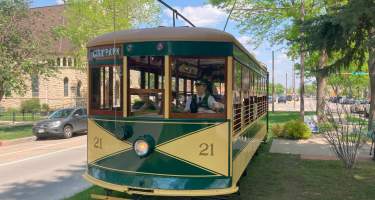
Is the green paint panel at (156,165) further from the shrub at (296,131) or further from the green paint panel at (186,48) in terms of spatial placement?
the shrub at (296,131)

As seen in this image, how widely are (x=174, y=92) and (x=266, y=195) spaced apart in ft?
10.3

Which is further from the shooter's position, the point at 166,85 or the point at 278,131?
the point at 278,131

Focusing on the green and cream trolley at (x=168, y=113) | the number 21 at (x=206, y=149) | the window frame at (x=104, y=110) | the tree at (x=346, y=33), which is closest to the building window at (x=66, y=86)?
the tree at (x=346, y=33)

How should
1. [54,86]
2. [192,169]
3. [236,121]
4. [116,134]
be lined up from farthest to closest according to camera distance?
[54,86], [236,121], [116,134], [192,169]

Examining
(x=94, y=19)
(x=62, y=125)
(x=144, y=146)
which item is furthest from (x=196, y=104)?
(x=94, y=19)

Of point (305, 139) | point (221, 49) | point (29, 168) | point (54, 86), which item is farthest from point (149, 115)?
point (54, 86)

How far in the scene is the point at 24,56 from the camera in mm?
22688

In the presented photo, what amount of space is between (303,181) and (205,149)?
14.6ft

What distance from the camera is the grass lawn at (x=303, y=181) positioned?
8.16 metres

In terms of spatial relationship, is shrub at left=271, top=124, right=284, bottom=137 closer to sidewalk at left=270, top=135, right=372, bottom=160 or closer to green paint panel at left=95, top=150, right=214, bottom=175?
sidewalk at left=270, top=135, right=372, bottom=160

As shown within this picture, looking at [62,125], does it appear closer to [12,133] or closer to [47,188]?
[12,133]

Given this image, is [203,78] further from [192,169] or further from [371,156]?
[371,156]

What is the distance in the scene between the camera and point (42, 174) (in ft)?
34.3

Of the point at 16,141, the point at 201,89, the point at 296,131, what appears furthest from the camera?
the point at 16,141
